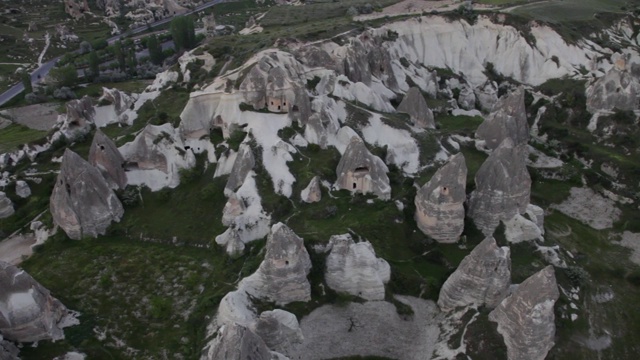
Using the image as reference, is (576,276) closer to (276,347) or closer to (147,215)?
(276,347)

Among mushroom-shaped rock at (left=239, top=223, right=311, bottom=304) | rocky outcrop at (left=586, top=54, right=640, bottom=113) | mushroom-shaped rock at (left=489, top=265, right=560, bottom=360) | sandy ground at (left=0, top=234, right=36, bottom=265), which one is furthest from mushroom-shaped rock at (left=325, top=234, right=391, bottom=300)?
rocky outcrop at (left=586, top=54, right=640, bottom=113)

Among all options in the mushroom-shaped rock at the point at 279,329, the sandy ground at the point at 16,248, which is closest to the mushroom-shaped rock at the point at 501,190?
the mushroom-shaped rock at the point at 279,329

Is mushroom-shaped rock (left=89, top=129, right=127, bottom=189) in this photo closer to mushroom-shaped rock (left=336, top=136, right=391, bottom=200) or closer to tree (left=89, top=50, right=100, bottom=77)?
mushroom-shaped rock (left=336, top=136, right=391, bottom=200)

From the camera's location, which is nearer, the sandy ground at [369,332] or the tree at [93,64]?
the sandy ground at [369,332]

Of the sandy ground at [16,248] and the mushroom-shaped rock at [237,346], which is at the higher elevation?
the mushroom-shaped rock at [237,346]

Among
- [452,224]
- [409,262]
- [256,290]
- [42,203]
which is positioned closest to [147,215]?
[42,203]

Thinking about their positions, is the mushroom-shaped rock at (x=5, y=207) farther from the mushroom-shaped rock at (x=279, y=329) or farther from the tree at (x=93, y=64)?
the tree at (x=93, y=64)
